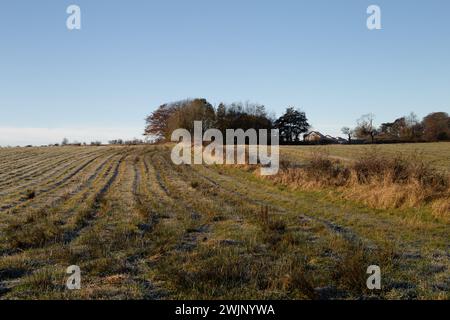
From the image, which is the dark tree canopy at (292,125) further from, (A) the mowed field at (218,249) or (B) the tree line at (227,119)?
(A) the mowed field at (218,249)

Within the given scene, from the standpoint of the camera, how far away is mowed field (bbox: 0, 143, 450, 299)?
19.2ft

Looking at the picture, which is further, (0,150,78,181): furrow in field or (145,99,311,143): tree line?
(145,99,311,143): tree line

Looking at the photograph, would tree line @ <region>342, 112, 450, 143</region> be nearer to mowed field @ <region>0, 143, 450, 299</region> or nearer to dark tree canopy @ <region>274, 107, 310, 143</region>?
dark tree canopy @ <region>274, 107, 310, 143</region>

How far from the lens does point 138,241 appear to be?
864 centimetres

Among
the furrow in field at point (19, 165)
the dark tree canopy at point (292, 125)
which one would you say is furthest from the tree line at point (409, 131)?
the furrow in field at point (19, 165)

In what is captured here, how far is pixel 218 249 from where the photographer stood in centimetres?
797

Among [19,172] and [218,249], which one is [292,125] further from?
[218,249]

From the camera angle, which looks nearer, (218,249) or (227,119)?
(218,249)

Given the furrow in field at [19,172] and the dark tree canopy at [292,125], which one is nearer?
the furrow in field at [19,172]

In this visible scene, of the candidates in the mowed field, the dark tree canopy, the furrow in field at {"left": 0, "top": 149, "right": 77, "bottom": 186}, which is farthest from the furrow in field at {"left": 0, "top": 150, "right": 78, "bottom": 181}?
the dark tree canopy

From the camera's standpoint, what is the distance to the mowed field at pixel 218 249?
5848 mm

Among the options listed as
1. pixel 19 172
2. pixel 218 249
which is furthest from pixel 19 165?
pixel 218 249

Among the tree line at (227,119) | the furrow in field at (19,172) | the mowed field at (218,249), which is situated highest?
the tree line at (227,119)
